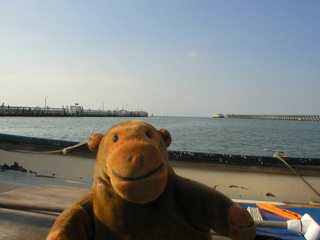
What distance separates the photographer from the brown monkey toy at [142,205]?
98 cm

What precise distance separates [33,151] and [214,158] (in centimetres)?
287

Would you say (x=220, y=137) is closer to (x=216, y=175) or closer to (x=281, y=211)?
(x=216, y=175)

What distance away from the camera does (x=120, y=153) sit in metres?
1.02

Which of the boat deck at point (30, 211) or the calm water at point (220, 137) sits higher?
the boat deck at point (30, 211)

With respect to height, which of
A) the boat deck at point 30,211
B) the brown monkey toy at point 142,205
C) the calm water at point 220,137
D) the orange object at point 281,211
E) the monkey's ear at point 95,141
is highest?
the monkey's ear at point 95,141

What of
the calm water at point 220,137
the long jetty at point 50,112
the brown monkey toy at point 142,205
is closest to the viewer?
the brown monkey toy at point 142,205

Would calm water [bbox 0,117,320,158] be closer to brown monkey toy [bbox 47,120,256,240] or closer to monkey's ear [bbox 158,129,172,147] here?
monkey's ear [bbox 158,129,172,147]

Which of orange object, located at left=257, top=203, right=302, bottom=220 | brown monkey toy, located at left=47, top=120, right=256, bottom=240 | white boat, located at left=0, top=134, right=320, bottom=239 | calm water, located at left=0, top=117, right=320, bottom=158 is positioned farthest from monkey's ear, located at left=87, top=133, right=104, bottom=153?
calm water, located at left=0, top=117, right=320, bottom=158

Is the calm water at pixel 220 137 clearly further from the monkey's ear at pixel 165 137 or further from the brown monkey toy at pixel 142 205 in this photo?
the brown monkey toy at pixel 142 205

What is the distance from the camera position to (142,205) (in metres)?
1.06

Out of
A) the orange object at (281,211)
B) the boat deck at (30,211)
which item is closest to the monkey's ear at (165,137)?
the boat deck at (30,211)

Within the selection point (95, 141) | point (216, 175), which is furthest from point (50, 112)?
point (95, 141)

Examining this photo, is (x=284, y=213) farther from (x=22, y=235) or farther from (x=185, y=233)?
(x=22, y=235)

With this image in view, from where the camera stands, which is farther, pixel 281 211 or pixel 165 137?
pixel 281 211
